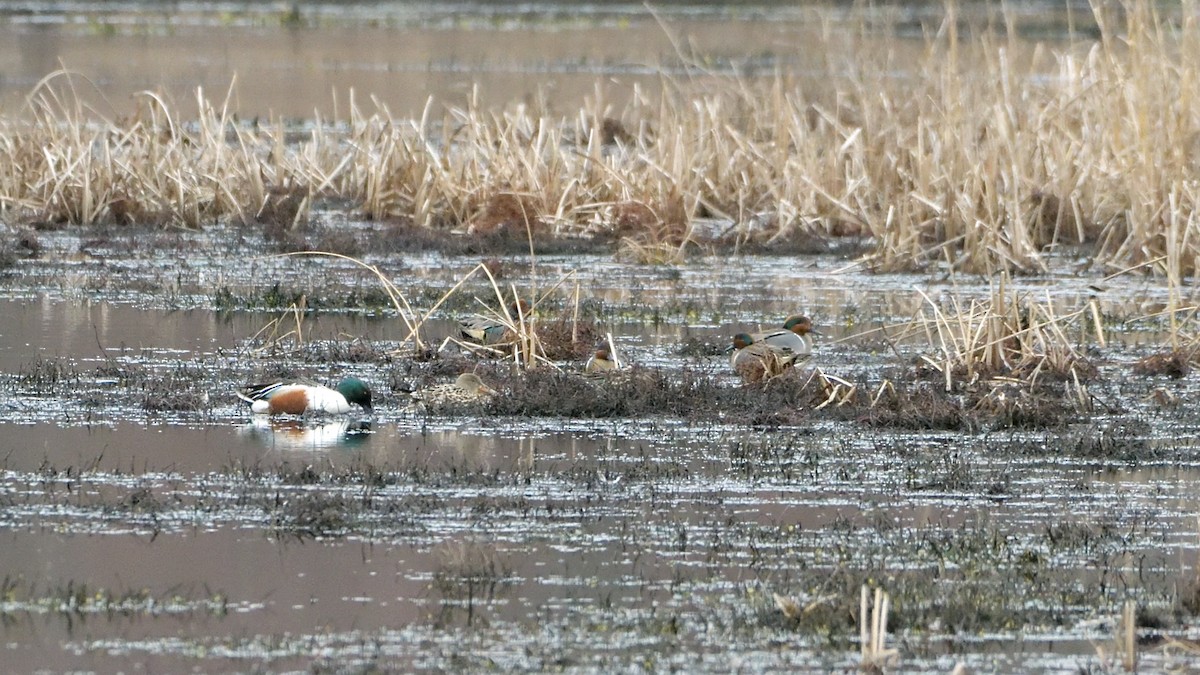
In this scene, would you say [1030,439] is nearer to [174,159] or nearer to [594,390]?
[594,390]

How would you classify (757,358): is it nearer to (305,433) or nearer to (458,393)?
(458,393)

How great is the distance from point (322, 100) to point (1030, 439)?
22224 mm

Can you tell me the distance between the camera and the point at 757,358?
977 cm

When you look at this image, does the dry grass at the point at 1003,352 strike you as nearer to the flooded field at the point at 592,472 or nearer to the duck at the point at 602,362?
the flooded field at the point at 592,472

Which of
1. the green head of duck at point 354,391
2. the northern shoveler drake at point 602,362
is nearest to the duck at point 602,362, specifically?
the northern shoveler drake at point 602,362

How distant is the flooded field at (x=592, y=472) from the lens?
5.73 metres

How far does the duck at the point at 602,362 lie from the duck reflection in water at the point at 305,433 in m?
1.43

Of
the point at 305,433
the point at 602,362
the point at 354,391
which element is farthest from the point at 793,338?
the point at 305,433

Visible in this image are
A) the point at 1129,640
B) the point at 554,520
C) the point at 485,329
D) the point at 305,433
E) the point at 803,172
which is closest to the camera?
the point at 1129,640

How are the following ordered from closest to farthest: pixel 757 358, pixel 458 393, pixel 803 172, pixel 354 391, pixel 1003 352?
pixel 354 391 < pixel 458 393 < pixel 757 358 < pixel 1003 352 < pixel 803 172

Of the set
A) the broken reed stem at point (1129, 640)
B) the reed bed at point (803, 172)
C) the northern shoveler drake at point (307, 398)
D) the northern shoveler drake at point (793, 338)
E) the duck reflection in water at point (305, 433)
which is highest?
the reed bed at point (803, 172)

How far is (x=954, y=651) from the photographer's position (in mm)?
5633

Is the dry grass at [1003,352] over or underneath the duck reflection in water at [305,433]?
over

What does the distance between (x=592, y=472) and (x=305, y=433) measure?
1499mm
